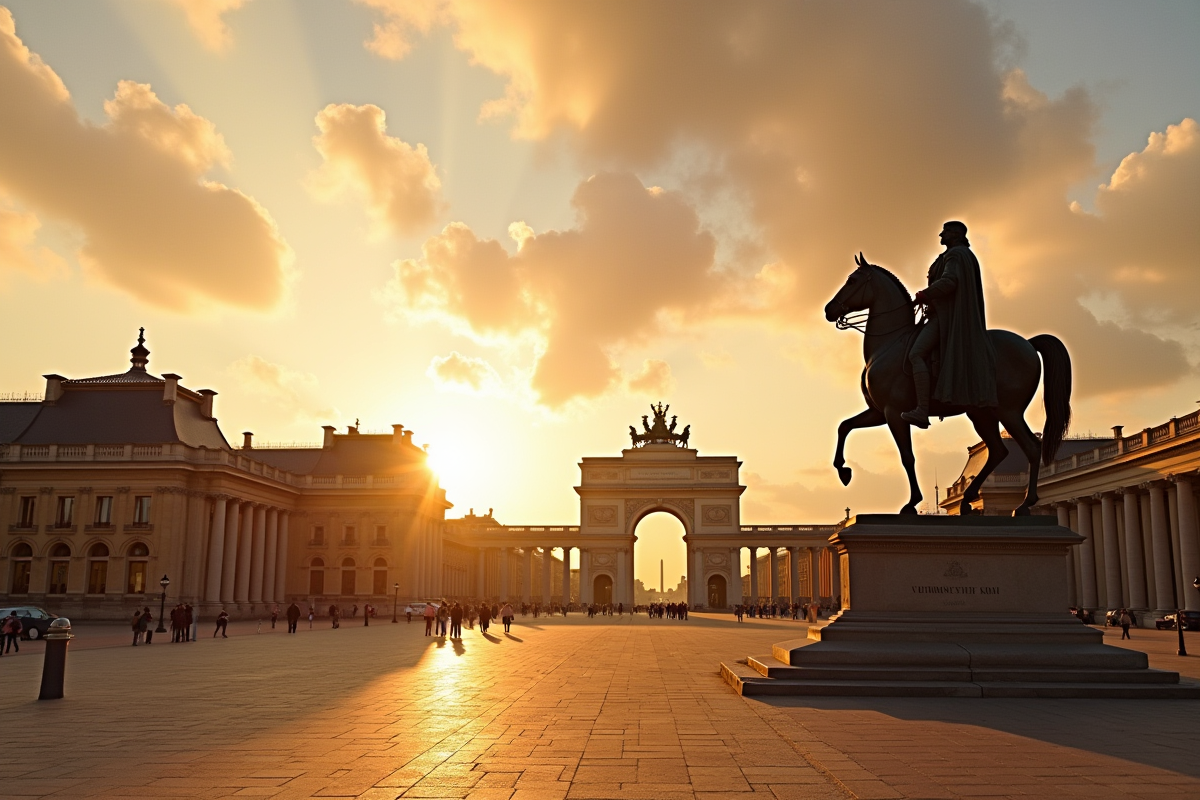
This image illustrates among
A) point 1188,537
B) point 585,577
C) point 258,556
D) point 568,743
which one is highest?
point 1188,537

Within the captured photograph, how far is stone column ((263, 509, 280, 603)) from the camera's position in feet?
249

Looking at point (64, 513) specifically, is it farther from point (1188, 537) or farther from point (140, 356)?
point (1188, 537)

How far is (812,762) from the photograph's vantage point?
9.07 metres

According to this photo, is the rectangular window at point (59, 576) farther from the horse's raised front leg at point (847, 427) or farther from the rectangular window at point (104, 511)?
the horse's raised front leg at point (847, 427)

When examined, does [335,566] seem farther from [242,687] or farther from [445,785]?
[445,785]

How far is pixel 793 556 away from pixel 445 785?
102 metres

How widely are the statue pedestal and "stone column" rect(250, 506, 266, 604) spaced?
63.5 metres

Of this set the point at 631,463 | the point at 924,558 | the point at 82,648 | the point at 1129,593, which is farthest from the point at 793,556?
the point at 924,558

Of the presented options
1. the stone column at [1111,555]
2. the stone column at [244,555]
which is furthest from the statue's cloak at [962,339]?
the stone column at [244,555]

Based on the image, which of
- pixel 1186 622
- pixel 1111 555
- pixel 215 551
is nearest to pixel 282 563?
pixel 215 551

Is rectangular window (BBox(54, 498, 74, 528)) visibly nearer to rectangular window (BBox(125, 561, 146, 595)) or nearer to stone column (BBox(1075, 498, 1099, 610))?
rectangular window (BBox(125, 561, 146, 595))

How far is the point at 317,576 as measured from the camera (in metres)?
82.9

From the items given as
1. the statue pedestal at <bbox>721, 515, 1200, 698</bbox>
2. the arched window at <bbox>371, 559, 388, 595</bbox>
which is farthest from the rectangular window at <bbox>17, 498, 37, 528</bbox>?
the statue pedestal at <bbox>721, 515, 1200, 698</bbox>

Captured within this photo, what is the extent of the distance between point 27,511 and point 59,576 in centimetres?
489
